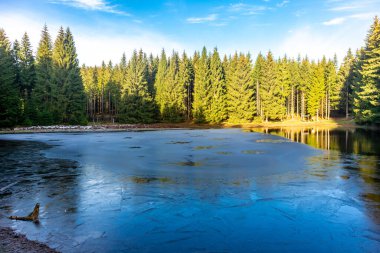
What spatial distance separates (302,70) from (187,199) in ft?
266

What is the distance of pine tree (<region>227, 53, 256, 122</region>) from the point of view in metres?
66.4

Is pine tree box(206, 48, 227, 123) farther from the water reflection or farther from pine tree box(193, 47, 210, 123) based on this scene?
the water reflection

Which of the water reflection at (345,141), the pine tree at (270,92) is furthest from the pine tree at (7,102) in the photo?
the pine tree at (270,92)

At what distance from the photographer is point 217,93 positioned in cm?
6606

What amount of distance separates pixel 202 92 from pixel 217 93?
336 cm

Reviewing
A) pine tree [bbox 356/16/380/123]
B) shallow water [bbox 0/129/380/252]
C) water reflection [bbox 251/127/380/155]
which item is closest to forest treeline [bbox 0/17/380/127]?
pine tree [bbox 356/16/380/123]

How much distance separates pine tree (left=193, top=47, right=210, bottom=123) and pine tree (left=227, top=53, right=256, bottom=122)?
18.0 feet

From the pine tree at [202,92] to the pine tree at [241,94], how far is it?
216 inches

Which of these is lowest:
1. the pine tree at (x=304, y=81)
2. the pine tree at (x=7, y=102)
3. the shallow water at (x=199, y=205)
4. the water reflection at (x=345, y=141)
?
the shallow water at (x=199, y=205)

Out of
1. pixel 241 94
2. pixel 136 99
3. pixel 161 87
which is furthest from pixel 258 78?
pixel 136 99

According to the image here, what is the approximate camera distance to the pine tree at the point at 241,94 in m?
66.4

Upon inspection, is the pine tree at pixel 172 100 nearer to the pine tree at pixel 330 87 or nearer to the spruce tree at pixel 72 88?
the spruce tree at pixel 72 88

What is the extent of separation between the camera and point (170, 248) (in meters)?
6.39

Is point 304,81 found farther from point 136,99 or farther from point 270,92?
point 136,99
